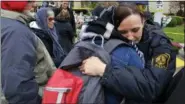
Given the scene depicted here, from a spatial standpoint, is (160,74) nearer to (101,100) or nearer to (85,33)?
(101,100)

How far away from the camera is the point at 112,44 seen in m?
1.97

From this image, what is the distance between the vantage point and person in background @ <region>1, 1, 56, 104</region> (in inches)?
89.0

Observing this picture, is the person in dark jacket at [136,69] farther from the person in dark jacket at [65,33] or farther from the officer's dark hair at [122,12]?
the person in dark jacket at [65,33]

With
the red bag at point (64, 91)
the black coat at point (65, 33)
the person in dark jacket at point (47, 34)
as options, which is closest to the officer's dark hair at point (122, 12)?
the red bag at point (64, 91)

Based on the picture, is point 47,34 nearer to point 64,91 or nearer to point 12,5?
point 12,5

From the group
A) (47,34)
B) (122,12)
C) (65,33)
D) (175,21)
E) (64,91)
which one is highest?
(122,12)

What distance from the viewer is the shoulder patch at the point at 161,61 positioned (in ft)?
6.51

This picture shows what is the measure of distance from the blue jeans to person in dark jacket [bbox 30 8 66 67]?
171cm

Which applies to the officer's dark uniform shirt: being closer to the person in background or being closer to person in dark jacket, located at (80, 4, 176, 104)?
Answer: person in dark jacket, located at (80, 4, 176, 104)

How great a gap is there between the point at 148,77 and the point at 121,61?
0.17m

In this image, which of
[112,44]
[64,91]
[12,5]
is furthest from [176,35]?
[64,91]

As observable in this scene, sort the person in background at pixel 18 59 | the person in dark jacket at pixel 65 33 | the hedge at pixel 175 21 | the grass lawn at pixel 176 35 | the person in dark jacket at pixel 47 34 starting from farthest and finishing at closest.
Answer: the hedge at pixel 175 21, the grass lawn at pixel 176 35, the person in dark jacket at pixel 65 33, the person in dark jacket at pixel 47 34, the person in background at pixel 18 59

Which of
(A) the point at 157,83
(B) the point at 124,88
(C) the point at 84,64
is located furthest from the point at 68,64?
(A) the point at 157,83

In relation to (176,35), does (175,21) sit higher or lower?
lower
